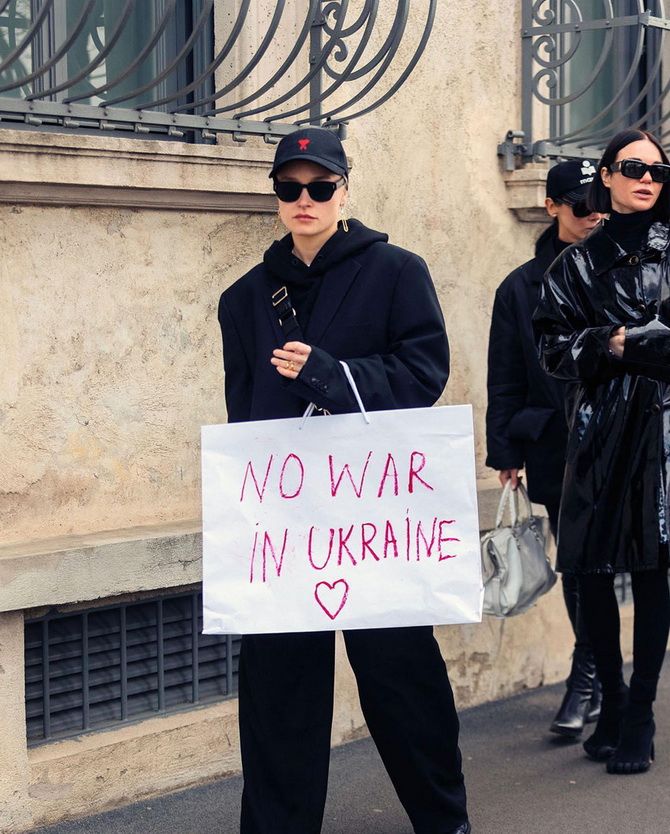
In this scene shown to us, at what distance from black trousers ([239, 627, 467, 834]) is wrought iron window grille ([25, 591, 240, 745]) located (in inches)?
35.6

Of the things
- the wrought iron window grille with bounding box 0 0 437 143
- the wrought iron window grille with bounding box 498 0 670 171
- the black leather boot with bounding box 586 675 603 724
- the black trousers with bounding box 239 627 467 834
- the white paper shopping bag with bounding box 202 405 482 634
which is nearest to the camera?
the white paper shopping bag with bounding box 202 405 482 634

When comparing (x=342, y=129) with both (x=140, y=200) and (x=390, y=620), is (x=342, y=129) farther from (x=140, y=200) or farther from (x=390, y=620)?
(x=390, y=620)

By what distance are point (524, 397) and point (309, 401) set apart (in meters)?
1.73

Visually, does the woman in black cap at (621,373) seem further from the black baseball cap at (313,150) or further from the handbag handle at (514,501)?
the black baseball cap at (313,150)

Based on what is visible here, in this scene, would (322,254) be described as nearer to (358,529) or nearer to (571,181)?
(358,529)

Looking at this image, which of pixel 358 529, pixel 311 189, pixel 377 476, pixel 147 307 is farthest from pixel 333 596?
pixel 147 307

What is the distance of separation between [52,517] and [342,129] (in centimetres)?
170

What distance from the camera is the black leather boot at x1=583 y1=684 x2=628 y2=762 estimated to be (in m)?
A: 4.89

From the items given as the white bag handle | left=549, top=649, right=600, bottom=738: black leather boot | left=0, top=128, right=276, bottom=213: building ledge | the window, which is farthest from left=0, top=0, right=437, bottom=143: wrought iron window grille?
left=549, top=649, right=600, bottom=738: black leather boot

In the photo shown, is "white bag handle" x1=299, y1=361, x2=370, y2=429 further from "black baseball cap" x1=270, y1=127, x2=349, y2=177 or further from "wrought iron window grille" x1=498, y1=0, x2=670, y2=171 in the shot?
"wrought iron window grille" x1=498, y1=0, x2=670, y2=171

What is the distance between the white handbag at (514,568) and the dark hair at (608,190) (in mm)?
1083

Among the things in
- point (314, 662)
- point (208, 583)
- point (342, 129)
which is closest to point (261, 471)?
point (208, 583)

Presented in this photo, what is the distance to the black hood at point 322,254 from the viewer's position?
3.77 m

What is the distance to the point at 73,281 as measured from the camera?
14.8 ft
